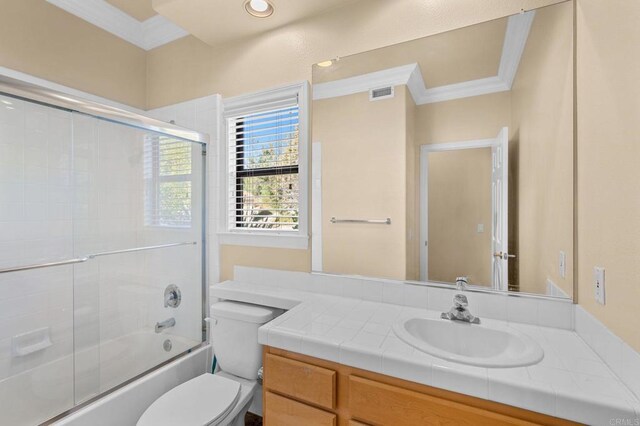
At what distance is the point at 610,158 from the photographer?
3.03ft

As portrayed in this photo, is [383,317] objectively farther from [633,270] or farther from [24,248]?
[24,248]

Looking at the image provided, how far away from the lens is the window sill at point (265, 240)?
186 centimetres

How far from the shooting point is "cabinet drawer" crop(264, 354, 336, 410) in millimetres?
1070

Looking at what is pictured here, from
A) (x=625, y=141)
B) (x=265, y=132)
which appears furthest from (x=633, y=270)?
(x=265, y=132)

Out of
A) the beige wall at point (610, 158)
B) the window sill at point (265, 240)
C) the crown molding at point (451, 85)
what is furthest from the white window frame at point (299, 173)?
the beige wall at point (610, 158)

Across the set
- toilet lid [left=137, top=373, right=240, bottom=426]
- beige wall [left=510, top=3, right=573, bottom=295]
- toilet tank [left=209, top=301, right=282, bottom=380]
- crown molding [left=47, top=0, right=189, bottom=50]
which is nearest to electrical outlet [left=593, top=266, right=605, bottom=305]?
beige wall [left=510, top=3, right=573, bottom=295]

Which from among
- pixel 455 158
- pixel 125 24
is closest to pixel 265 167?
pixel 455 158

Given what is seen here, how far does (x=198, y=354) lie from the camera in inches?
78.8

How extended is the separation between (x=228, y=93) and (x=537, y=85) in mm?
1843

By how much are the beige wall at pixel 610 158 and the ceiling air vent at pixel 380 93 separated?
772 mm

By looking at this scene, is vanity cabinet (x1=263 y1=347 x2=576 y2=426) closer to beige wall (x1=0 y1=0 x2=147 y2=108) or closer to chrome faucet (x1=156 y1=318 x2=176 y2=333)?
chrome faucet (x1=156 y1=318 x2=176 y2=333)

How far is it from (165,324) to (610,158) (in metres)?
2.43

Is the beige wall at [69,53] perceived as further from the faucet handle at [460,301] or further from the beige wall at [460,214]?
the faucet handle at [460,301]

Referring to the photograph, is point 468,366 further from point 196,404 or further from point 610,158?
point 196,404
